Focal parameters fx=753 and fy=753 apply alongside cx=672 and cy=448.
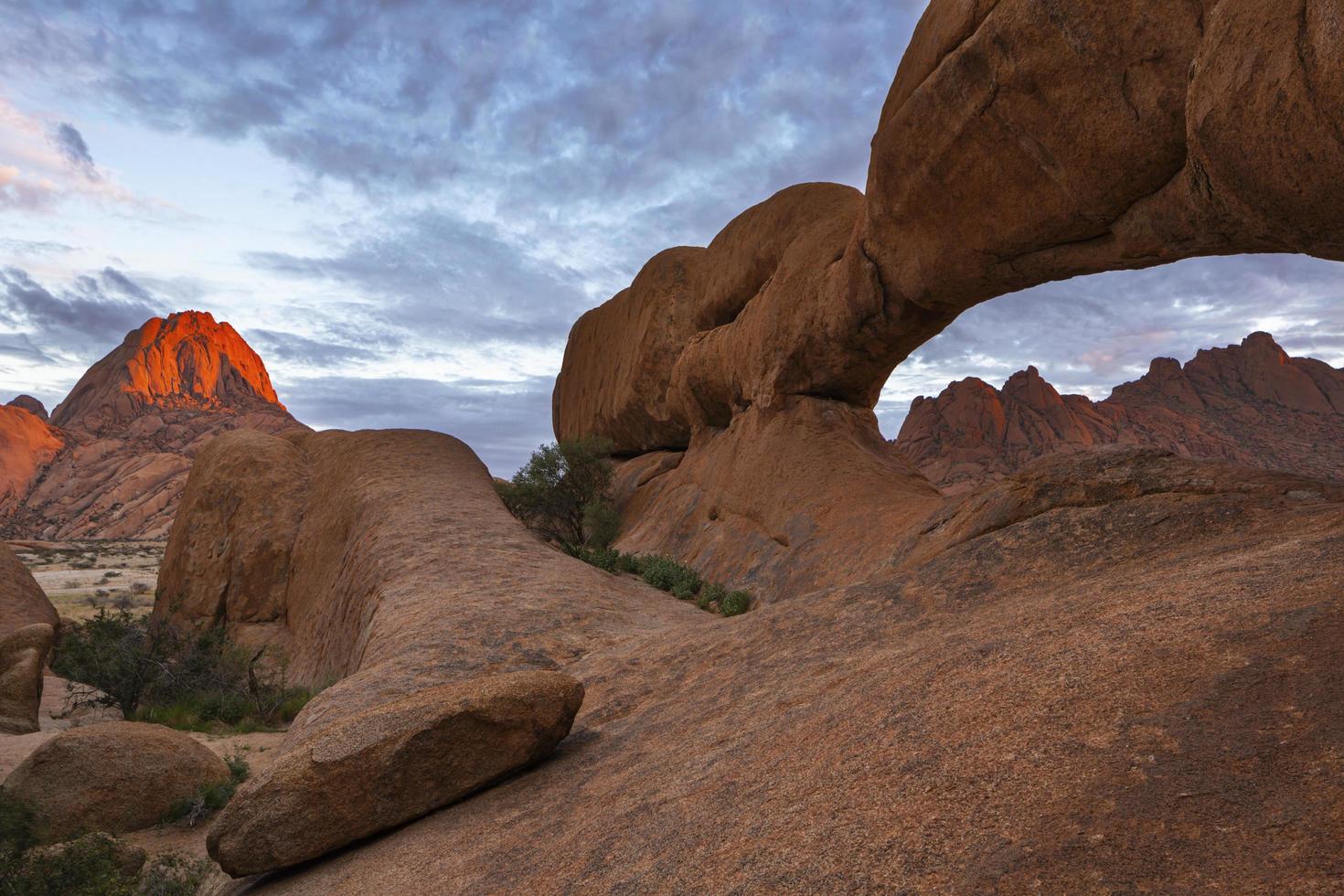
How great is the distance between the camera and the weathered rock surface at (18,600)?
19.4 metres

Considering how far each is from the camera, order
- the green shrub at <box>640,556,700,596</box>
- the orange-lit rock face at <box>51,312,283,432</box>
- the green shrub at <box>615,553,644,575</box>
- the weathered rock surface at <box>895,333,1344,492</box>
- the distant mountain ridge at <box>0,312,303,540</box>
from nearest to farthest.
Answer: the green shrub at <box>640,556,700,596</box> < the green shrub at <box>615,553,644,575</box> < the weathered rock surface at <box>895,333,1344,492</box> < the distant mountain ridge at <box>0,312,303,540</box> < the orange-lit rock face at <box>51,312,283,432</box>

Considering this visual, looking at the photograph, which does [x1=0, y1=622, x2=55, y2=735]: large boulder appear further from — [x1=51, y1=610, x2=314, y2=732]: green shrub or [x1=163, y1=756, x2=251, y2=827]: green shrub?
[x1=163, y1=756, x2=251, y2=827]: green shrub

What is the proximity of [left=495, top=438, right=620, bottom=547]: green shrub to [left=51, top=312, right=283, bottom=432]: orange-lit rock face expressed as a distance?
9109 cm

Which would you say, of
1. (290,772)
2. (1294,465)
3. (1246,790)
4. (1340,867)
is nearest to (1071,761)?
(1246,790)

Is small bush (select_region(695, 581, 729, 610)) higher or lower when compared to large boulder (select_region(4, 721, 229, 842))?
higher

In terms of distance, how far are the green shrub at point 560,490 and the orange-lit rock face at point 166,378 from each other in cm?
9109

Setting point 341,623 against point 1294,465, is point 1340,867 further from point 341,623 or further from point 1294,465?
point 1294,465

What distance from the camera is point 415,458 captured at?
22875 millimetres

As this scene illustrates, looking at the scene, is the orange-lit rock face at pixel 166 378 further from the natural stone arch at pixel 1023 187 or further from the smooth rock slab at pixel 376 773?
the smooth rock slab at pixel 376 773

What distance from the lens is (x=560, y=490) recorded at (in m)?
31.3

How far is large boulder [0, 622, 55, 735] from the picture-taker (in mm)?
14094

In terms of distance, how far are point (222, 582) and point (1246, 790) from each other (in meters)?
23.6

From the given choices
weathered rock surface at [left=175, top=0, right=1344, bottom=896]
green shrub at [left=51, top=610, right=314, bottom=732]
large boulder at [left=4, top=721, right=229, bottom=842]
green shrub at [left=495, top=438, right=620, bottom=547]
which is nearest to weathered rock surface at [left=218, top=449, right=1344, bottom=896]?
weathered rock surface at [left=175, top=0, right=1344, bottom=896]

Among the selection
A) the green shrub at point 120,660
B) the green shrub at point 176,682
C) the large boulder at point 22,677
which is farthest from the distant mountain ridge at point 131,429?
the green shrub at point 176,682
